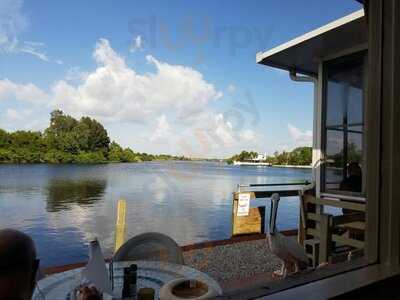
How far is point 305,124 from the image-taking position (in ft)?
13.1

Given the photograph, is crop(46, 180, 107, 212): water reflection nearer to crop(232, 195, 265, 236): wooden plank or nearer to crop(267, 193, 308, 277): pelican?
crop(232, 195, 265, 236): wooden plank

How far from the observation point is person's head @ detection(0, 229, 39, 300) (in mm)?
537

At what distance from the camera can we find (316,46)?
3383 millimetres

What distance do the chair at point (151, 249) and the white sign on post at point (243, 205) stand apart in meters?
3.18

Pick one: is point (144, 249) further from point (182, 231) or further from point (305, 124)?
point (182, 231)

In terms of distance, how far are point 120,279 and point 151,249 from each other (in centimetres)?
48

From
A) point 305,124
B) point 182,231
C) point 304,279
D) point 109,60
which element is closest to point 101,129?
point 109,60

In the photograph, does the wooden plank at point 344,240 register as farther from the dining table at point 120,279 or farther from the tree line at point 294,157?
the dining table at point 120,279

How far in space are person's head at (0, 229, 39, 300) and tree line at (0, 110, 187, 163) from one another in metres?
1.57

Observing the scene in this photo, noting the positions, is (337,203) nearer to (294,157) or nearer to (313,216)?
(313,216)

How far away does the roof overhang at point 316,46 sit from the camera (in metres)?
2.92

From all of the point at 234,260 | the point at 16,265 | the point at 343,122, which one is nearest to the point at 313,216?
the point at 343,122

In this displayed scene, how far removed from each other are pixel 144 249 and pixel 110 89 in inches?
105

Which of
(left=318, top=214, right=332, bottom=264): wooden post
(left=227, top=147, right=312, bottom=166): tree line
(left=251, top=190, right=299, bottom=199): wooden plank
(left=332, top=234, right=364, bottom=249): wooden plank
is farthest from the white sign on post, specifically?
(left=318, top=214, right=332, bottom=264): wooden post
